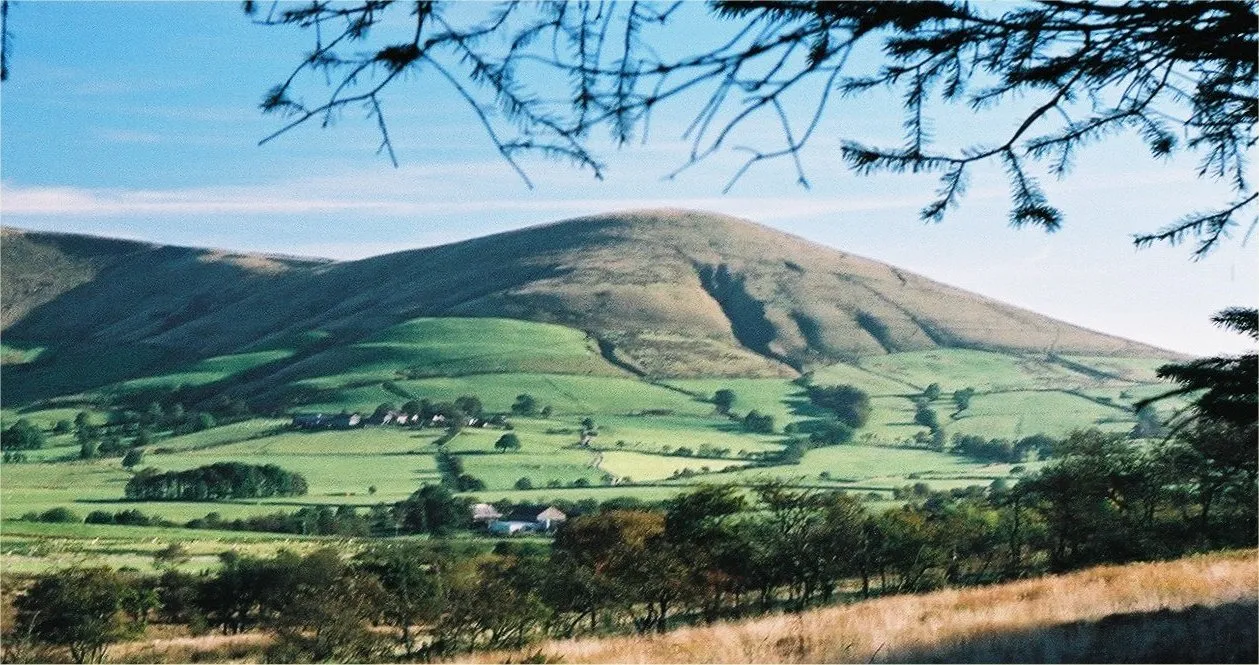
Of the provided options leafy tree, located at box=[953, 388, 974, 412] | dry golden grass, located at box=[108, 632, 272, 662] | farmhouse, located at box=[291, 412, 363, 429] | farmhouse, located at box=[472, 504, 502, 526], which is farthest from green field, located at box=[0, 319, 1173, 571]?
dry golden grass, located at box=[108, 632, 272, 662]

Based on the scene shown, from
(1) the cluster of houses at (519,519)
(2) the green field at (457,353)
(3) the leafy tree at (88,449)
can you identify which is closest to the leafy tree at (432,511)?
(1) the cluster of houses at (519,519)

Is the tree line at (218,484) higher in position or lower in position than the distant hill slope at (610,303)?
lower

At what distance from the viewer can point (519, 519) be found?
238 ft

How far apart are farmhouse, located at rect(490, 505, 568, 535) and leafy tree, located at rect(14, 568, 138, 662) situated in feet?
83.4

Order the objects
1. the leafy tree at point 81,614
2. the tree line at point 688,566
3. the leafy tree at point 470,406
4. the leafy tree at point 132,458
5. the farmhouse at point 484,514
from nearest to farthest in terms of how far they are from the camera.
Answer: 1. the tree line at point 688,566
2. the leafy tree at point 81,614
3. the farmhouse at point 484,514
4. the leafy tree at point 132,458
5. the leafy tree at point 470,406

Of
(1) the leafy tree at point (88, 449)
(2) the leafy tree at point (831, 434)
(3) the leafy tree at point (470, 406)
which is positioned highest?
(3) the leafy tree at point (470, 406)

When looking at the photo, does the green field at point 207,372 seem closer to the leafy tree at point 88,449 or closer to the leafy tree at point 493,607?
the leafy tree at point 88,449

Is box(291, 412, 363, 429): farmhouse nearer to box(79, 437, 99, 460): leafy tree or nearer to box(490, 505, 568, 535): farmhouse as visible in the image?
box(79, 437, 99, 460): leafy tree

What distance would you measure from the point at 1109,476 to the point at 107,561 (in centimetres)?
4872

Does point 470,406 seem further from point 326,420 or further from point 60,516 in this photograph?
point 60,516

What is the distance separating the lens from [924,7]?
4.96 meters

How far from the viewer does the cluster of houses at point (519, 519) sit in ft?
227

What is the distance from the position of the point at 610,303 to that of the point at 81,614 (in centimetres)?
10349

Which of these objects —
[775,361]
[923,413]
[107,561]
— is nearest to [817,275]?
[775,361]
